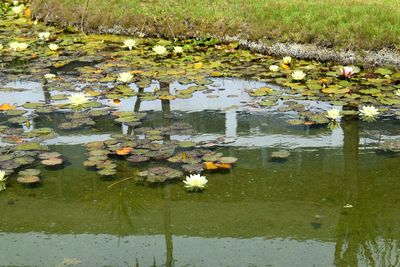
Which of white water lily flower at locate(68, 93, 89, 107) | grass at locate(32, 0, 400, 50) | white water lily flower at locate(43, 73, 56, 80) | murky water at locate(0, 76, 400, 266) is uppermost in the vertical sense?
grass at locate(32, 0, 400, 50)

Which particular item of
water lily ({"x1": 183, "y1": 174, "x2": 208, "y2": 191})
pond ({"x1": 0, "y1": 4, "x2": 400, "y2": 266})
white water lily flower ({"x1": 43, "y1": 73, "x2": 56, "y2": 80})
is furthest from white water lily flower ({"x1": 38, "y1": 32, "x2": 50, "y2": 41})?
water lily ({"x1": 183, "y1": 174, "x2": 208, "y2": 191})

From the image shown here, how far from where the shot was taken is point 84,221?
338 cm

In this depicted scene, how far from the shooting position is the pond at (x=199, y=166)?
3.10 meters

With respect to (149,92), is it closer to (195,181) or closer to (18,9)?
(195,181)

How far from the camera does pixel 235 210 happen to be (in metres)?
3.51

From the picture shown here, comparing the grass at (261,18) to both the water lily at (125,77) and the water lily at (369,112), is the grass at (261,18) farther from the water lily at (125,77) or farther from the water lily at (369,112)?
the water lily at (125,77)

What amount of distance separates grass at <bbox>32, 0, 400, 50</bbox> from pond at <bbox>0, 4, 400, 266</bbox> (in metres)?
0.82

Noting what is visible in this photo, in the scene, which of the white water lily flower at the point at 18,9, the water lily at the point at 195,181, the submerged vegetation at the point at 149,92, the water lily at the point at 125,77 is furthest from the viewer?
the white water lily flower at the point at 18,9

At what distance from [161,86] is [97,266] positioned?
11.1 feet

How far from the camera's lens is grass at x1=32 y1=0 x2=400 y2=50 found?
7.18 metres

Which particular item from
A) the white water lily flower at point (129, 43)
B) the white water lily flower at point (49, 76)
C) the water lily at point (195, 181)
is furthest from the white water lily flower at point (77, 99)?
the white water lily flower at point (129, 43)

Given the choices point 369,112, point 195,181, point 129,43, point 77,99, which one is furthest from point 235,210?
point 129,43

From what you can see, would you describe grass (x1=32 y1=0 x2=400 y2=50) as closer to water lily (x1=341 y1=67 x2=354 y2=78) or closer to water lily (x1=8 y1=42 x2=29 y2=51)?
water lily (x1=341 y1=67 x2=354 y2=78)

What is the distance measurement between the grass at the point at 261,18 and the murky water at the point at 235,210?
2.71m
